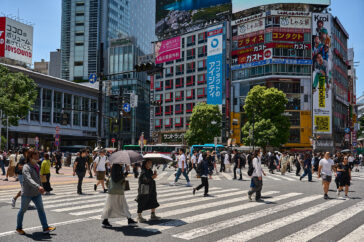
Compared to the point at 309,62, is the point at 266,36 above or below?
above

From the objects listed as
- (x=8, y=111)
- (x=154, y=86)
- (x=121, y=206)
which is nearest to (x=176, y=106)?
(x=154, y=86)

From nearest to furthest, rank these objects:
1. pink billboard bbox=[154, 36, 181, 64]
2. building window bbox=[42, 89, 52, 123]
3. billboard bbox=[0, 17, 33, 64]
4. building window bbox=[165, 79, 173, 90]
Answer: billboard bbox=[0, 17, 33, 64], building window bbox=[42, 89, 52, 123], pink billboard bbox=[154, 36, 181, 64], building window bbox=[165, 79, 173, 90]

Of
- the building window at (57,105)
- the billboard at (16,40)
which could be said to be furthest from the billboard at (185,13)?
the billboard at (16,40)

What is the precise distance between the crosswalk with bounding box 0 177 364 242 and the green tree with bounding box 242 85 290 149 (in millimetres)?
34725

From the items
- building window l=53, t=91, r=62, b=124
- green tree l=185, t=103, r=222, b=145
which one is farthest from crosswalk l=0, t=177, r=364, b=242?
building window l=53, t=91, r=62, b=124

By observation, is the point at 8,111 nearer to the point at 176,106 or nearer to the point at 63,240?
the point at 63,240

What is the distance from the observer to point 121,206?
8023 millimetres

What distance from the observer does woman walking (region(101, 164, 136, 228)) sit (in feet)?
25.8

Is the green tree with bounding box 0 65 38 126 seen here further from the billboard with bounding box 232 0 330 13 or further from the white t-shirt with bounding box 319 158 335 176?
the billboard with bounding box 232 0 330 13

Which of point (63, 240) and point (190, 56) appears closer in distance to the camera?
point (63, 240)

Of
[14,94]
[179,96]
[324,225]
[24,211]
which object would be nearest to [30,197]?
[24,211]

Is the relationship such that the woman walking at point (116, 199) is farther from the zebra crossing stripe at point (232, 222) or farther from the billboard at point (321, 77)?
the billboard at point (321, 77)

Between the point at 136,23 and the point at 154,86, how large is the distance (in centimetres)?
5136

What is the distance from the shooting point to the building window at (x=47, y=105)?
6625cm
